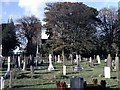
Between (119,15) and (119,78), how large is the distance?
29830 mm

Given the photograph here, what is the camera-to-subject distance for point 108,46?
4125 centimetres

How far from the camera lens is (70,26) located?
34.8m

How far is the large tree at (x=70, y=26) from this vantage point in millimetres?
34250

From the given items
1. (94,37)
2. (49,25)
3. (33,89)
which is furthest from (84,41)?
(33,89)

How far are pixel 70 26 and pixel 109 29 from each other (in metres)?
11.8

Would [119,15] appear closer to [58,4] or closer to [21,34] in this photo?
[58,4]

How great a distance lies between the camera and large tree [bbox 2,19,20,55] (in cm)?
3919

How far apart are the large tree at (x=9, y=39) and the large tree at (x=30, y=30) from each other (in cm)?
158

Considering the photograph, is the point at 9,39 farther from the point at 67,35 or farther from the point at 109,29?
the point at 109,29

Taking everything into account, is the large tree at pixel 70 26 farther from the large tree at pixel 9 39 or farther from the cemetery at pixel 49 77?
the cemetery at pixel 49 77

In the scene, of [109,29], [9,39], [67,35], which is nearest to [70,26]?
[67,35]

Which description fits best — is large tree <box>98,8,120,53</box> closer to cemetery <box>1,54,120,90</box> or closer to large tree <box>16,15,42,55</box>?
large tree <box>16,15,42,55</box>

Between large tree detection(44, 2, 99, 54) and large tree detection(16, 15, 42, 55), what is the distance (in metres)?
5.91

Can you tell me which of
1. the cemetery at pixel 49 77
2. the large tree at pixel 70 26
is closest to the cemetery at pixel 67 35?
the large tree at pixel 70 26
